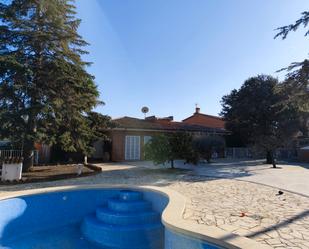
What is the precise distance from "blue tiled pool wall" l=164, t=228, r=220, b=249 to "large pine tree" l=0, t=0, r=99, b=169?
10.6m

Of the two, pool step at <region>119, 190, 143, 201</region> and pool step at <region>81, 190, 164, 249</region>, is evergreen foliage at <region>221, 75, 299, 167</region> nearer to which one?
pool step at <region>119, 190, 143, 201</region>

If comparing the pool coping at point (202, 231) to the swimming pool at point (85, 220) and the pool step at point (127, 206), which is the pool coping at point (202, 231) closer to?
the swimming pool at point (85, 220)

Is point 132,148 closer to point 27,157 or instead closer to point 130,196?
point 27,157

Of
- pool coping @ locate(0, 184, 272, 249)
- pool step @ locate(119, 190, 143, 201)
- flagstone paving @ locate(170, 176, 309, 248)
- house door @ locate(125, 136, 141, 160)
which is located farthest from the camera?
house door @ locate(125, 136, 141, 160)

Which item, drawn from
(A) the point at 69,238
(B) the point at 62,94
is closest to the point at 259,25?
(B) the point at 62,94

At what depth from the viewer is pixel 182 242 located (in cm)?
524

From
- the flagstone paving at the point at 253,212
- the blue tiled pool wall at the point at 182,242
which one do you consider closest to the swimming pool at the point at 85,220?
the blue tiled pool wall at the point at 182,242

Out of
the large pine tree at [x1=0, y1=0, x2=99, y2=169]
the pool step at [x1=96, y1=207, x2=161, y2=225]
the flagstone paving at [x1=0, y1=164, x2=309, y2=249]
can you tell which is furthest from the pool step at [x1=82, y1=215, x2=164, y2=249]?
the large pine tree at [x1=0, y1=0, x2=99, y2=169]

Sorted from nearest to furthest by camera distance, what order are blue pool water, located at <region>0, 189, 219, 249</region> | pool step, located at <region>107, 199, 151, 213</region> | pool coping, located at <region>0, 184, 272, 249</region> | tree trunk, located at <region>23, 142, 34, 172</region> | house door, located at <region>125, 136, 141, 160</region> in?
pool coping, located at <region>0, 184, 272, 249</region> → blue pool water, located at <region>0, 189, 219, 249</region> → pool step, located at <region>107, 199, 151, 213</region> → tree trunk, located at <region>23, 142, 34, 172</region> → house door, located at <region>125, 136, 141, 160</region>

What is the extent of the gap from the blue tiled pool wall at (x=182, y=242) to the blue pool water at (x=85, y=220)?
5.7 inches

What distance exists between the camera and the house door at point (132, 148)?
24016 millimetres

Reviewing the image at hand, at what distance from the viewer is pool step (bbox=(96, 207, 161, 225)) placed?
782 centimetres

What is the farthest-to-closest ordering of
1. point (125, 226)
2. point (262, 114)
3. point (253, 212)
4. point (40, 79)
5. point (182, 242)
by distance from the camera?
point (262, 114)
point (40, 79)
point (125, 226)
point (253, 212)
point (182, 242)

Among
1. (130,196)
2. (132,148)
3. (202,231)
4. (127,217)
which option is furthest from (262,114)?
(202,231)
